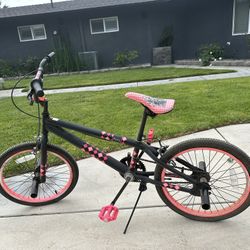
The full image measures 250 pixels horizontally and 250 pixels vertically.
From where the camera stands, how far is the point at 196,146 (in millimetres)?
1794

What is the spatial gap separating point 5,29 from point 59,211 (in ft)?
40.4

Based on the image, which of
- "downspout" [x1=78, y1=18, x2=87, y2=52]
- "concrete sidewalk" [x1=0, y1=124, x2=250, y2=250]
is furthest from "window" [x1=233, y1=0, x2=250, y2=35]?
"concrete sidewalk" [x1=0, y1=124, x2=250, y2=250]

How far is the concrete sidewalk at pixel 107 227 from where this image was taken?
181 cm

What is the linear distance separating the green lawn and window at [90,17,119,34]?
21.1ft

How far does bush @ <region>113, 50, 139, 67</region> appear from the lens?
11.2 metres

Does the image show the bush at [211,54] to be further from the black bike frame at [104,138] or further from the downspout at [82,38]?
the black bike frame at [104,138]

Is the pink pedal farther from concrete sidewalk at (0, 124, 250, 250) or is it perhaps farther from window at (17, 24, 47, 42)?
window at (17, 24, 47, 42)

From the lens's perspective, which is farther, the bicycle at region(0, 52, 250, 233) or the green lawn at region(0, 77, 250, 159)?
the green lawn at region(0, 77, 250, 159)

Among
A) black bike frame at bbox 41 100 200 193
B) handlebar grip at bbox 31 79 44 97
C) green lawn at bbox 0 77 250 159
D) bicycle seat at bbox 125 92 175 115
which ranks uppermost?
handlebar grip at bbox 31 79 44 97

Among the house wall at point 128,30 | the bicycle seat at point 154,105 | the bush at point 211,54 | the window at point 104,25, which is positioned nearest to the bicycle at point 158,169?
the bicycle seat at point 154,105

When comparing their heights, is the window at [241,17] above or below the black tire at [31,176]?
above

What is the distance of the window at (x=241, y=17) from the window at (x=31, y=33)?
8.20 meters

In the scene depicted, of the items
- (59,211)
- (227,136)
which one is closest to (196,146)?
(59,211)

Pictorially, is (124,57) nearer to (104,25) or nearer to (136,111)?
(104,25)
